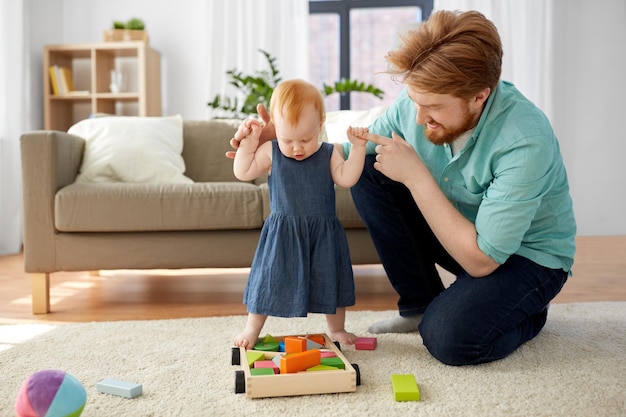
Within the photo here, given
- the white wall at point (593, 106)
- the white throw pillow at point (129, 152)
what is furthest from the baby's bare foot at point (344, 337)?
the white wall at point (593, 106)

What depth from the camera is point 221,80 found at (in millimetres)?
4867

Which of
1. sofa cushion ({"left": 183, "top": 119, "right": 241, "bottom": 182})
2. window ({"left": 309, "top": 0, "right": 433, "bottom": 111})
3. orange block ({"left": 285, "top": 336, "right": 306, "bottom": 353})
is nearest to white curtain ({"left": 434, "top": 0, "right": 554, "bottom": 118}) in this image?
window ({"left": 309, "top": 0, "right": 433, "bottom": 111})

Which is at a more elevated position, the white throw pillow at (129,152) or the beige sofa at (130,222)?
the white throw pillow at (129,152)

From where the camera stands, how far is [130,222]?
2.31m

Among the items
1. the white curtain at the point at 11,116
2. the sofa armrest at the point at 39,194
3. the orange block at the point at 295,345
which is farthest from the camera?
the white curtain at the point at 11,116

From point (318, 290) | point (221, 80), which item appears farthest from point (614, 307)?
point (221, 80)

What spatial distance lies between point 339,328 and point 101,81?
3614mm

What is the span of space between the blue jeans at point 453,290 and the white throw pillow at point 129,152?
118 centimetres

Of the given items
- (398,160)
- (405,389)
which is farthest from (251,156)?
(405,389)

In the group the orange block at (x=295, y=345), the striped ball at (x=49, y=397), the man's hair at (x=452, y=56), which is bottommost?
the orange block at (x=295, y=345)

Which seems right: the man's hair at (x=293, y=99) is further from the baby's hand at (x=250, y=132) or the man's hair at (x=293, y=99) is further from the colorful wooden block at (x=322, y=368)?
the colorful wooden block at (x=322, y=368)

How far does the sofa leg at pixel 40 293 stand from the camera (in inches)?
90.3

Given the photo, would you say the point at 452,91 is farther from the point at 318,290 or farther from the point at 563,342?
the point at 563,342

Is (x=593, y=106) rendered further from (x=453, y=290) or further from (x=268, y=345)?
(x=268, y=345)
